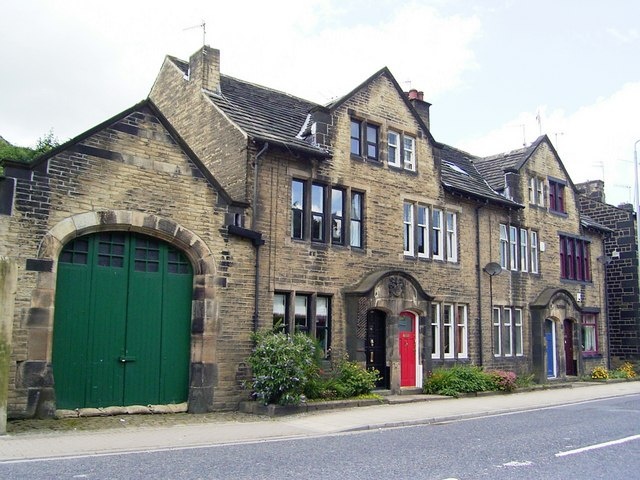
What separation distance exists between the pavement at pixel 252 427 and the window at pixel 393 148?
760cm

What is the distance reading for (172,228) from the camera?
1518cm

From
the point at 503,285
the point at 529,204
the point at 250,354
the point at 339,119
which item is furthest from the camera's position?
the point at 529,204

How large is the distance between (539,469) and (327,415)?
23.3 ft

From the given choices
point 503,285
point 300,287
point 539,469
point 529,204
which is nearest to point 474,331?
point 503,285

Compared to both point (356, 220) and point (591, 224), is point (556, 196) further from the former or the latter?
point (356, 220)

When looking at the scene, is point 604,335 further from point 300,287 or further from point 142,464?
point 142,464

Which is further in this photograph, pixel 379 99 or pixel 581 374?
pixel 581 374

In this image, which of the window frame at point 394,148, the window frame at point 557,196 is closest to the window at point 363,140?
the window frame at point 394,148

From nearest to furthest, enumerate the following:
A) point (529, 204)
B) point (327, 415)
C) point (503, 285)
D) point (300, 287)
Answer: point (327, 415)
point (300, 287)
point (503, 285)
point (529, 204)

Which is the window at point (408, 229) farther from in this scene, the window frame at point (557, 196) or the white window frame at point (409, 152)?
the window frame at point (557, 196)

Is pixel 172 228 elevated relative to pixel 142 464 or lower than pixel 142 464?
elevated

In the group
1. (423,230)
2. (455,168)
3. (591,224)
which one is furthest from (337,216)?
(591,224)

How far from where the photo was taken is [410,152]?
22266 millimetres

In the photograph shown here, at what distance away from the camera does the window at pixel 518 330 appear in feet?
84.9
